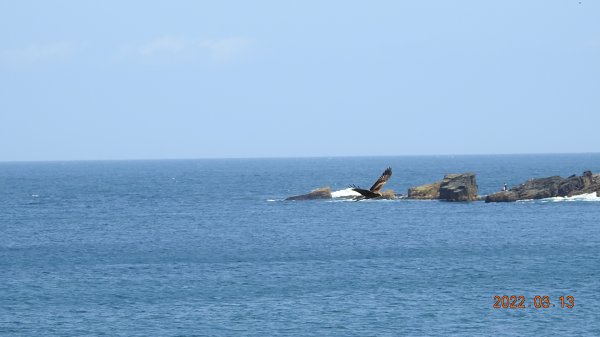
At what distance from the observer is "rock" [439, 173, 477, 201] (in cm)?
13150

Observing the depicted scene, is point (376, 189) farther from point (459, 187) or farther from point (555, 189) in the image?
point (555, 189)

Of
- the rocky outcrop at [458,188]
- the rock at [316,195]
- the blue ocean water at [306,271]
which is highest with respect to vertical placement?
the rocky outcrop at [458,188]

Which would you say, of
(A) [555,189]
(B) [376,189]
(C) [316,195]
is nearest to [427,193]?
(C) [316,195]

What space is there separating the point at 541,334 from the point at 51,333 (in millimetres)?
26702

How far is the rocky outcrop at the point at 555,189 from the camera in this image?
129m

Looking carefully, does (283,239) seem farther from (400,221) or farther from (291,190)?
(291,190)

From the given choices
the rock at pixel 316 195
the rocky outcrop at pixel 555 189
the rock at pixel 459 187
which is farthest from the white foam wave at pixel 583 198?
the rock at pixel 316 195

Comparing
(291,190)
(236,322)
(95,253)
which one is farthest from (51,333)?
(291,190)

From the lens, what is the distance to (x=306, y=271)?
72500 mm

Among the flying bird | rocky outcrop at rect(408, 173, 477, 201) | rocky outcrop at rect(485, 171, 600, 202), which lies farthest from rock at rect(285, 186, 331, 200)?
the flying bird

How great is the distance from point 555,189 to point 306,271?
6643 centimetres

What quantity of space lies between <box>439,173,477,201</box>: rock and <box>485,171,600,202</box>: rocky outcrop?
106 inches

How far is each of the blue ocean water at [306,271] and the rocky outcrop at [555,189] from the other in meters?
2.90

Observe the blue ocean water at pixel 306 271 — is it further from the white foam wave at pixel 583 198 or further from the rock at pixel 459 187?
the rock at pixel 459 187
